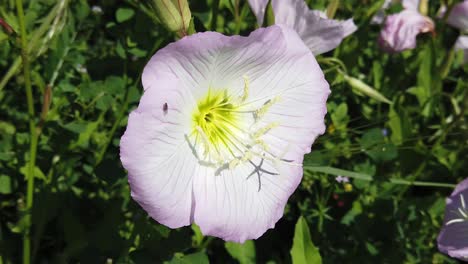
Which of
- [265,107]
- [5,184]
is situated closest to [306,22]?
[265,107]

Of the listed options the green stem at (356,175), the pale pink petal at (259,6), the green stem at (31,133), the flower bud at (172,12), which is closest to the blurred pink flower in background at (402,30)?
the green stem at (356,175)

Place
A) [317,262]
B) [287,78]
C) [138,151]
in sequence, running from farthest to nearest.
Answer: [317,262]
[287,78]
[138,151]

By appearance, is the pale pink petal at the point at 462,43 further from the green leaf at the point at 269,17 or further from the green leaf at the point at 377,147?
the green leaf at the point at 269,17

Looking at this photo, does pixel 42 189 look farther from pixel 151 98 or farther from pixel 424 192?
pixel 424 192

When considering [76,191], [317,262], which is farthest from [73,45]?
[317,262]

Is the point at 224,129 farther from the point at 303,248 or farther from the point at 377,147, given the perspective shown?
the point at 377,147

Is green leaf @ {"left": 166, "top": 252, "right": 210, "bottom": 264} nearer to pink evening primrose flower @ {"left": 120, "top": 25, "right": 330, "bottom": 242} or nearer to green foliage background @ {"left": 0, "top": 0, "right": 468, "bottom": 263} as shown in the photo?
green foliage background @ {"left": 0, "top": 0, "right": 468, "bottom": 263}

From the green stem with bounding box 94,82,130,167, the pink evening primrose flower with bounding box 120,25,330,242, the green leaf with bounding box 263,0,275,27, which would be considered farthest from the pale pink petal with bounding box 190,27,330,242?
the green stem with bounding box 94,82,130,167

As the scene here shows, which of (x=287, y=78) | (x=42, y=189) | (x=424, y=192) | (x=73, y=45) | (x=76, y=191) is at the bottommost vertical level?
(x=424, y=192)
